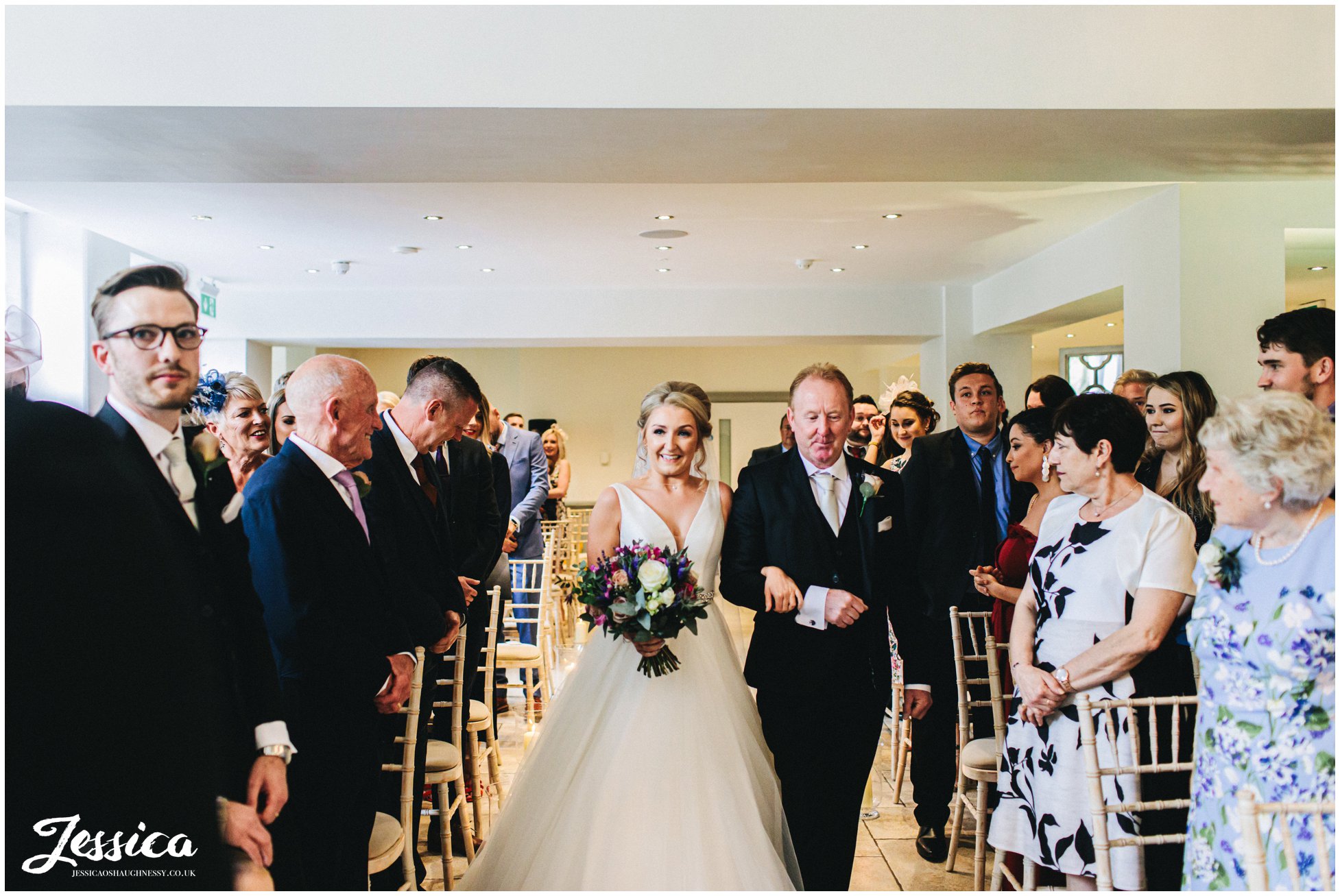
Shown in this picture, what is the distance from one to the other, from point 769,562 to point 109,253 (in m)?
1.83

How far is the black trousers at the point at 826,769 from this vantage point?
8.71ft

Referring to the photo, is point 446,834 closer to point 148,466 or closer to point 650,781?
point 650,781

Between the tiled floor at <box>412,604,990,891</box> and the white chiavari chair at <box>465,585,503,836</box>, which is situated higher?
the white chiavari chair at <box>465,585,503,836</box>

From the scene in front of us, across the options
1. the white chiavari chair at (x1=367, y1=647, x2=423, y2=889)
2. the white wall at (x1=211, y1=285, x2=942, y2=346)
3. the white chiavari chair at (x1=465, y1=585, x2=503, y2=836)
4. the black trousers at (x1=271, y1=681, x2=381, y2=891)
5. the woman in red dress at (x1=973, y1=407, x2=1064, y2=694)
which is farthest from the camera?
the white wall at (x1=211, y1=285, x2=942, y2=346)

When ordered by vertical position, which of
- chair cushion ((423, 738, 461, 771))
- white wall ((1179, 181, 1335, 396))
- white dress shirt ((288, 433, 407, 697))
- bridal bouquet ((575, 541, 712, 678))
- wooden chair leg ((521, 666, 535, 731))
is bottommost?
wooden chair leg ((521, 666, 535, 731))

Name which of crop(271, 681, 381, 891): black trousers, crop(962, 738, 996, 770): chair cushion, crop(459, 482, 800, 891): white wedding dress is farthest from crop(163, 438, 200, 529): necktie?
crop(962, 738, 996, 770): chair cushion

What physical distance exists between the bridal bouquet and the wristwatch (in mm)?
871

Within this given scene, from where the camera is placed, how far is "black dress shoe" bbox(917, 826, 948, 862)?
3736mm

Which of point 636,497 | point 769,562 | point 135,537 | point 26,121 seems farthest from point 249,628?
point 26,121

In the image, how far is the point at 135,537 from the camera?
168 centimetres

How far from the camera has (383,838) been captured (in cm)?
257

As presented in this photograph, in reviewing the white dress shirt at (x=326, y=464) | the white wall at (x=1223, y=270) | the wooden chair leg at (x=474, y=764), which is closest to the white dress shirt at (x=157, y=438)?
the white dress shirt at (x=326, y=464)

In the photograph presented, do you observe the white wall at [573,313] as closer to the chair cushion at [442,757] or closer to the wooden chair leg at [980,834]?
the chair cushion at [442,757]

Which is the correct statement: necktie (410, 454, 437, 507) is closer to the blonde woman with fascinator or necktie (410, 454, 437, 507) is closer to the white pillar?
the blonde woman with fascinator
